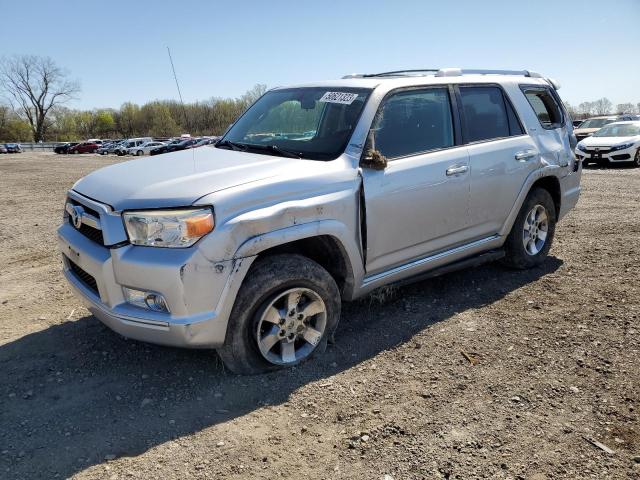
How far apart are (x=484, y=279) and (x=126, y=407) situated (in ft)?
11.4

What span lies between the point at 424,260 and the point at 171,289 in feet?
6.77

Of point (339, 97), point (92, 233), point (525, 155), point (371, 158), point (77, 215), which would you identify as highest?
point (339, 97)

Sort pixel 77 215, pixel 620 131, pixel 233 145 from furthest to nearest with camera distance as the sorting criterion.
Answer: pixel 620 131
pixel 233 145
pixel 77 215

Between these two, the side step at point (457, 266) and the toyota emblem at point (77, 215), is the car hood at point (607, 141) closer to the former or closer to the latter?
the side step at point (457, 266)

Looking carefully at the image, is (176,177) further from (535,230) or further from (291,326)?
(535,230)

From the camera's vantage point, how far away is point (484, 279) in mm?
5008

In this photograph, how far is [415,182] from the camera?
3.71 meters

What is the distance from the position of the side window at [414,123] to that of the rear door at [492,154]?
21cm

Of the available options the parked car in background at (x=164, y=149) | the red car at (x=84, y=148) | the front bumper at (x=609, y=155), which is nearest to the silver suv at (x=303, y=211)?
the front bumper at (x=609, y=155)

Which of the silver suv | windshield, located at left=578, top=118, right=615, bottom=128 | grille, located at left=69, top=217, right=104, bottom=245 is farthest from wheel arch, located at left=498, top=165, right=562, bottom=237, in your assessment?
windshield, located at left=578, top=118, right=615, bottom=128

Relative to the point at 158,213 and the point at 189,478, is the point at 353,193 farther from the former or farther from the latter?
the point at 189,478

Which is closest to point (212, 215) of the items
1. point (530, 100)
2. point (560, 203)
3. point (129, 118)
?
point (530, 100)

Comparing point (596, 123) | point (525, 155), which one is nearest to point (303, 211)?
point (525, 155)

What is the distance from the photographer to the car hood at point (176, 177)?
2877 millimetres
